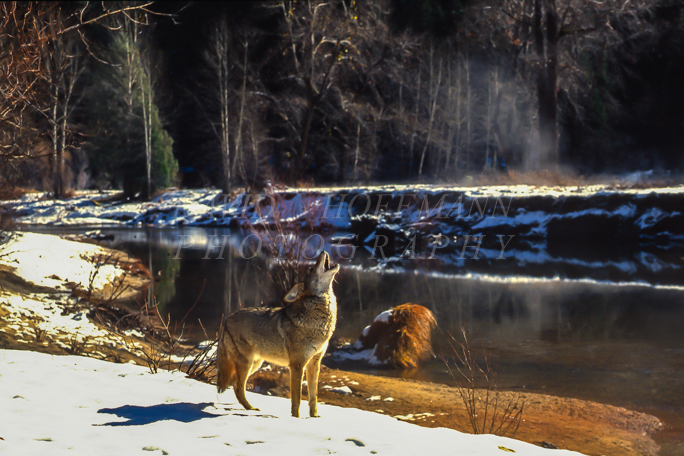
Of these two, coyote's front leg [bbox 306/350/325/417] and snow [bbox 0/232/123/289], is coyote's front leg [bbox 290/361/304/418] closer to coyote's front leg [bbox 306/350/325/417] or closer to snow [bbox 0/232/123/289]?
coyote's front leg [bbox 306/350/325/417]

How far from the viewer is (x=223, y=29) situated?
34969 millimetres

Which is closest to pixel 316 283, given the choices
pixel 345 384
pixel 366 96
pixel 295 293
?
pixel 295 293

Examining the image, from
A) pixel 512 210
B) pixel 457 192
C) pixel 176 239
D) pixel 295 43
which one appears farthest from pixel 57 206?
pixel 512 210

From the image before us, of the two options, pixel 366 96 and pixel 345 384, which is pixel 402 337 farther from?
pixel 366 96

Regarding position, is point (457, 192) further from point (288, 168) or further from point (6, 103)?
point (6, 103)

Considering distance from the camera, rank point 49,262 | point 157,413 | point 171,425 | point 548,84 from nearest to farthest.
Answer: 1. point 171,425
2. point 157,413
3. point 49,262
4. point 548,84

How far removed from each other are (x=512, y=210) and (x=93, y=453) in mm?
23339

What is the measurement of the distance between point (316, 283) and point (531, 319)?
861 centimetres

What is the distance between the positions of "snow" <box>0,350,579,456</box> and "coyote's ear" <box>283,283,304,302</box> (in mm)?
856

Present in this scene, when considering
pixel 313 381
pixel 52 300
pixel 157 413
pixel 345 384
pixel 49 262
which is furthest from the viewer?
pixel 49 262

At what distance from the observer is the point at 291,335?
175 inches

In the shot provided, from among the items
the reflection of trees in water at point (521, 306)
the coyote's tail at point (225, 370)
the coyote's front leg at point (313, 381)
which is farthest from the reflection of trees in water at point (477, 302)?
the coyote's front leg at point (313, 381)

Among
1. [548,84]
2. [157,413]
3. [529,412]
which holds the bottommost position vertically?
[529,412]

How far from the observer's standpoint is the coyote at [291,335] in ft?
14.4
